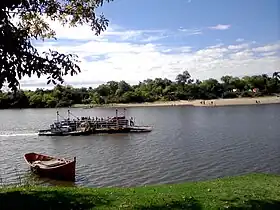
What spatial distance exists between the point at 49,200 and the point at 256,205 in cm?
538

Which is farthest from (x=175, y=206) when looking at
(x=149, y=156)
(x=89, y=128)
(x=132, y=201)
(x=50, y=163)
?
(x=89, y=128)

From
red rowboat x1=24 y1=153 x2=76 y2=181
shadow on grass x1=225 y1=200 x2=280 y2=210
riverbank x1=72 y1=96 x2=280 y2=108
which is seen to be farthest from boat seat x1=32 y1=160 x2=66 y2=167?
riverbank x1=72 y1=96 x2=280 y2=108

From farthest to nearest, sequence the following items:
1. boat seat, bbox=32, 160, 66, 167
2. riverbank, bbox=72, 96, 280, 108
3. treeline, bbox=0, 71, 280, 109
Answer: treeline, bbox=0, 71, 280, 109
riverbank, bbox=72, 96, 280, 108
boat seat, bbox=32, 160, 66, 167

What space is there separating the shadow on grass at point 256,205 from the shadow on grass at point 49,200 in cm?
327

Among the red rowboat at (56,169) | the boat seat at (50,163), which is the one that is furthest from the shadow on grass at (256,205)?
the boat seat at (50,163)

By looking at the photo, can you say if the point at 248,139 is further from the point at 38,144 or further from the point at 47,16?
the point at 47,16

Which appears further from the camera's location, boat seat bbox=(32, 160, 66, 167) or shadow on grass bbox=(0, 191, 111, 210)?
boat seat bbox=(32, 160, 66, 167)

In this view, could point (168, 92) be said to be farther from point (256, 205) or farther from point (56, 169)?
point (256, 205)

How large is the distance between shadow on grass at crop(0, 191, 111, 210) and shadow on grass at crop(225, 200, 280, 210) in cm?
327

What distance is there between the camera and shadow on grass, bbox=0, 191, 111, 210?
10.3m

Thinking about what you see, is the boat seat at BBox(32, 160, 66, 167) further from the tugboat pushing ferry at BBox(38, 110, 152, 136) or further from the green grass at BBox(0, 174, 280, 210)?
the tugboat pushing ferry at BBox(38, 110, 152, 136)

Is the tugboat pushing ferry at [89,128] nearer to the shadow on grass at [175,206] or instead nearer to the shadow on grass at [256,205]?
the shadow on grass at [256,205]

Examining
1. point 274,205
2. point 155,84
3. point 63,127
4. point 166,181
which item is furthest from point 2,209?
point 155,84

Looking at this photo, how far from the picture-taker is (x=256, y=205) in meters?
11.1
